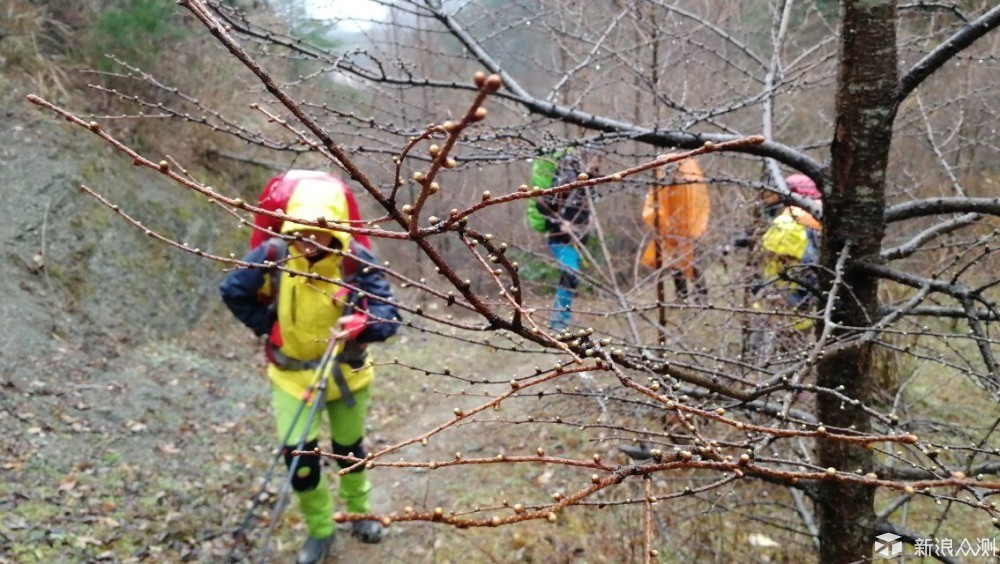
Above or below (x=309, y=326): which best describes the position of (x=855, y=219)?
above

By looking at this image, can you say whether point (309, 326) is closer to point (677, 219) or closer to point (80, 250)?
point (677, 219)

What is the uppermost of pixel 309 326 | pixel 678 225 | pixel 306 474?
pixel 678 225

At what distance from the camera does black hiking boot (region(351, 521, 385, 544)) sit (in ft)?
13.8

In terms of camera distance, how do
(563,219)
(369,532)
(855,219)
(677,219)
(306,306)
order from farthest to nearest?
(563,219), (677,219), (369,532), (306,306), (855,219)

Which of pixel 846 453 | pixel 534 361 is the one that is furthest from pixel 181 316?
pixel 846 453

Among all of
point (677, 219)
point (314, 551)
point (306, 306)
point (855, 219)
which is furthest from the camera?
point (677, 219)

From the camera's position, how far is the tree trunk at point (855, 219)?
196cm

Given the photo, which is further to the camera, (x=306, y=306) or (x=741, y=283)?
(x=306, y=306)

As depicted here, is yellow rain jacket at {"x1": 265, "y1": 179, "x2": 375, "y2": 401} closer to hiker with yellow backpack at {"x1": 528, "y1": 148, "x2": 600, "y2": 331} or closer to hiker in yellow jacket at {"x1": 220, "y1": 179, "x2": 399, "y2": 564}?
hiker in yellow jacket at {"x1": 220, "y1": 179, "x2": 399, "y2": 564}

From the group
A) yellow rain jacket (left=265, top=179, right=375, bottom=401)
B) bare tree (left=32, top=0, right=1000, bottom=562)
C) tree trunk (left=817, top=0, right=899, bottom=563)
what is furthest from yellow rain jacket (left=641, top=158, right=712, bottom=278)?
tree trunk (left=817, top=0, right=899, bottom=563)

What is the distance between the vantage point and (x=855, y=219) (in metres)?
2.11

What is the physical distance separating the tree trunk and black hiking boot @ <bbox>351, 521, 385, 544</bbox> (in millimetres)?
2793

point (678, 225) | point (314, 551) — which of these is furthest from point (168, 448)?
point (678, 225)

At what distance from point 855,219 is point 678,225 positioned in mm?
3063
